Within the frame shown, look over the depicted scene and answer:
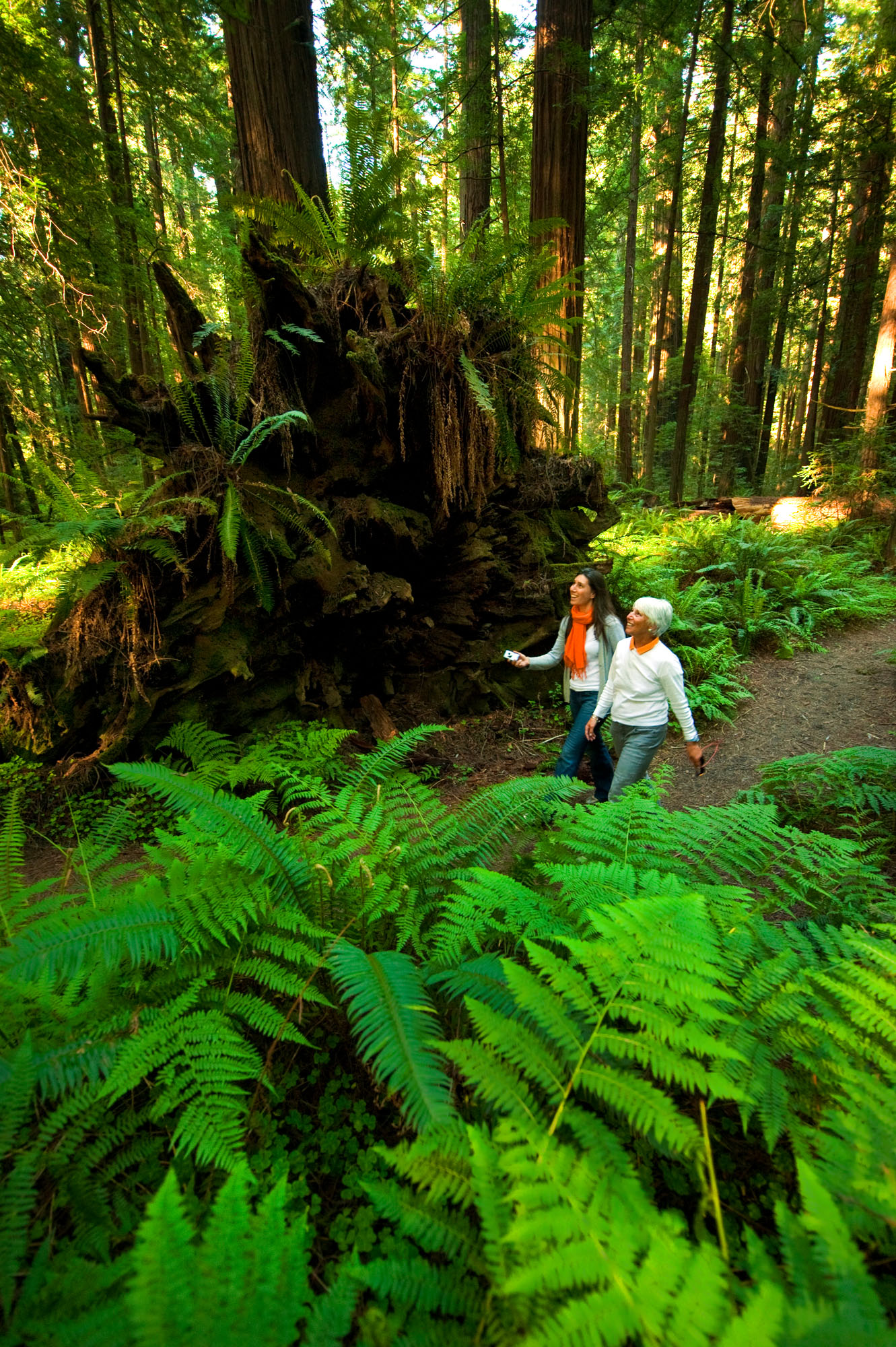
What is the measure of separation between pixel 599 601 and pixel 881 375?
10.1 metres

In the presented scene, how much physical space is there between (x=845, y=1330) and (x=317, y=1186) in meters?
1.19

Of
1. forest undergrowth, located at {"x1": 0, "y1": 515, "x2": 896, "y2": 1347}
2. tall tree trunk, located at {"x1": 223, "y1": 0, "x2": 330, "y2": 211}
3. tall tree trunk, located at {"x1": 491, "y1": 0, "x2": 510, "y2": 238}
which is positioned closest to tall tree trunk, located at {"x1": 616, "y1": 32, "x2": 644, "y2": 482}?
tall tree trunk, located at {"x1": 491, "y1": 0, "x2": 510, "y2": 238}

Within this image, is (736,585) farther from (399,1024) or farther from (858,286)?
(858,286)

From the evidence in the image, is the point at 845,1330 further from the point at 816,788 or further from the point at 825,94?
the point at 825,94

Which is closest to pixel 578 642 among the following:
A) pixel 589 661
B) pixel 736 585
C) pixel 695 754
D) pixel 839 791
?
pixel 589 661

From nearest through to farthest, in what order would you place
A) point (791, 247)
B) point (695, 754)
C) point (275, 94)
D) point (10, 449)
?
point (695, 754), point (275, 94), point (10, 449), point (791, 247)

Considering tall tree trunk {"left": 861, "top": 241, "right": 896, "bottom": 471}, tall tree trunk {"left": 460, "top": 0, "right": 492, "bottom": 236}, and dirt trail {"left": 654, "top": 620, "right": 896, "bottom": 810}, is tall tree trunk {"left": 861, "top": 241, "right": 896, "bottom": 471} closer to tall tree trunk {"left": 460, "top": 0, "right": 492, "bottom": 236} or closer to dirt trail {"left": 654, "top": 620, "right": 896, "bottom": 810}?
dirt trail {"left": 654, "top": 620, "right": 896, "bottom": 810}

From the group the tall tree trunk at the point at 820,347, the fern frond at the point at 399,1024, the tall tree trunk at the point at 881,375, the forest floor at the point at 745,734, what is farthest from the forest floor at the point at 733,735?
the tall tree trunk at the point at 820,347

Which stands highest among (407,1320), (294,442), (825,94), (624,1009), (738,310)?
(825,94)

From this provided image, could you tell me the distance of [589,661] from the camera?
455 centimetres

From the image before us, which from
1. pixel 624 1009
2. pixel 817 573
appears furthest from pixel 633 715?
pixel 817 573

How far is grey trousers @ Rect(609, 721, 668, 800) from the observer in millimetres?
3781

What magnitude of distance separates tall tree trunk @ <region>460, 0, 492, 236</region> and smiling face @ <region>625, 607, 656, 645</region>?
5.76 metres

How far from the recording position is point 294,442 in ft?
15.3
